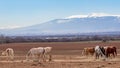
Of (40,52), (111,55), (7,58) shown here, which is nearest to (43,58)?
(40,52)

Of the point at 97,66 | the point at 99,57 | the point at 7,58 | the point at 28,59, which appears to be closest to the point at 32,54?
the point at 28,59

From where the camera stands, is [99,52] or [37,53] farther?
[99,52]

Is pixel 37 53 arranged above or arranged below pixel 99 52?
above

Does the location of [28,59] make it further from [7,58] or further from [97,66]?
[97,66]

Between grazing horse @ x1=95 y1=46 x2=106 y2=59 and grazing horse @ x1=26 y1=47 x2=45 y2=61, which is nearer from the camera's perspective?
grazing horse @ x1=26 y1=47 x2=45 y2=61

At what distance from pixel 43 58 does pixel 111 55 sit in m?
8.69

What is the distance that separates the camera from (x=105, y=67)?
29594 millimetres

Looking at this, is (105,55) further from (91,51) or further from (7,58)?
(7,58)

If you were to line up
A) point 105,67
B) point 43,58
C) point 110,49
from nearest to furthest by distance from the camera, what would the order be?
point 105,67, point 43,58, point 110,49

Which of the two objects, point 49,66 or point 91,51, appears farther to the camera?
point 91,51

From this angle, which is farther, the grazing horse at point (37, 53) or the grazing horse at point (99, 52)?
the grazing horse at point (99, 52)

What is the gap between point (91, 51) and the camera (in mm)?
43344

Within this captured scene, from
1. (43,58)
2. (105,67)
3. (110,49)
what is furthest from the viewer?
(110,49)

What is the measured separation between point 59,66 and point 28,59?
346 inches
